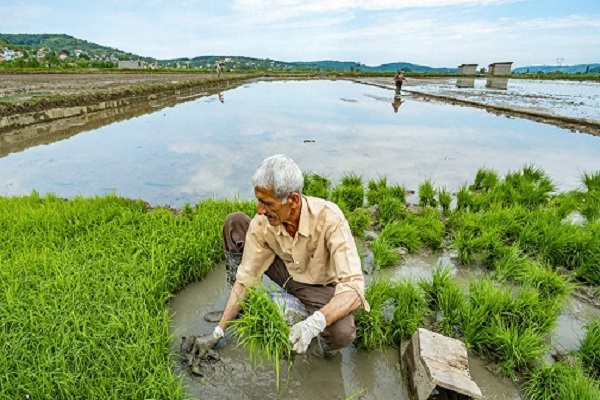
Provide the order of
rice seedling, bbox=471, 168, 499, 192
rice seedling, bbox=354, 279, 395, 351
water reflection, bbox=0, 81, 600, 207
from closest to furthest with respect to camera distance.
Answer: rice seedling, bbox=354, 279, 395, 351 < rice seedling, bbox=471, 168, 499, 192 < water reflection, bbox=0, 81, 600, 207

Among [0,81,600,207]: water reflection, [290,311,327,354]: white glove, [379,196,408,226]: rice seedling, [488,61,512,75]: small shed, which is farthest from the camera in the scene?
[488,61,512,75]: small shed

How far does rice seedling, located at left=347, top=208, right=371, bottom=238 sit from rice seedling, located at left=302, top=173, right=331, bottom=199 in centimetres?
72

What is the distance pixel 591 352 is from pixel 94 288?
3.29 meters

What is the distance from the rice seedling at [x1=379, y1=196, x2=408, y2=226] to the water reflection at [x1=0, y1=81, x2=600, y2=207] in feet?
4.61

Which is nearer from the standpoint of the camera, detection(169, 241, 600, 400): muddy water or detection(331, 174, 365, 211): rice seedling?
detection(169, 241, 600, 400): muddy water

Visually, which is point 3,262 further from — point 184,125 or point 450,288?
point 184,125

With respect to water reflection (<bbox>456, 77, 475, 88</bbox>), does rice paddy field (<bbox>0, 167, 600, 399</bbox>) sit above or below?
below

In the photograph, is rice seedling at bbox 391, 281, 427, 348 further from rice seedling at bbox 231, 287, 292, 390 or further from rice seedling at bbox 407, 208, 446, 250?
rice seedling at bbox 407, 208, 446, 250

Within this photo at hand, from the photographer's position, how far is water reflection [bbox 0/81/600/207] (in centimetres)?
594

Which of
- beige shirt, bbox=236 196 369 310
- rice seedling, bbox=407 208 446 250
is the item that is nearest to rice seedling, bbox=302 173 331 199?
rice seedling, bbox=407 208 446 250

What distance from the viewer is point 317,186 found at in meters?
5.17

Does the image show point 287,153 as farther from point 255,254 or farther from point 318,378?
point 318,378

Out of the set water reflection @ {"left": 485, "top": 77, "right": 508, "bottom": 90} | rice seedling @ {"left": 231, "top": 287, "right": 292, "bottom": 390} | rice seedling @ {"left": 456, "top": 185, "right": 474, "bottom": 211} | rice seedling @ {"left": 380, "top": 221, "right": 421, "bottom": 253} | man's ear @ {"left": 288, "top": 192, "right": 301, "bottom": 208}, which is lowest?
rice seedling @ {"left": 380, "top": 221, "right": 421, "bottom": 253}

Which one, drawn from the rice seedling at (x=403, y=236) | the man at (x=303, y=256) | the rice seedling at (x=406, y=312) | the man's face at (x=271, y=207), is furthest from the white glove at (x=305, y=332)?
the rice seedling at (x=403, y=236)
